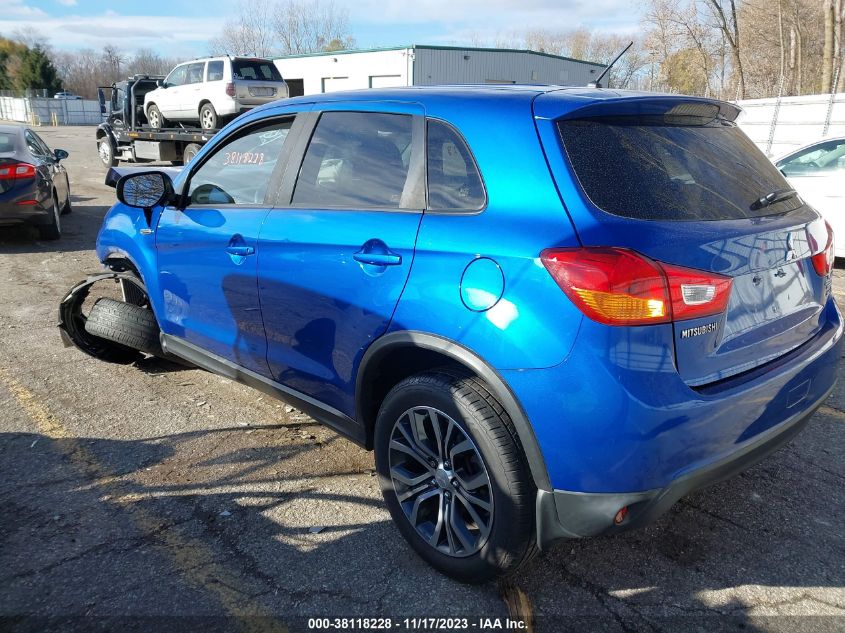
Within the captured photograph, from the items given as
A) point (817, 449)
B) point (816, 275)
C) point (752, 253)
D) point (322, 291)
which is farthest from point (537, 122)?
point (817, 449)

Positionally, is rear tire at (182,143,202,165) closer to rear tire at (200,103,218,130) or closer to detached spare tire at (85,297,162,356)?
rear tire at (200,103,218,130)

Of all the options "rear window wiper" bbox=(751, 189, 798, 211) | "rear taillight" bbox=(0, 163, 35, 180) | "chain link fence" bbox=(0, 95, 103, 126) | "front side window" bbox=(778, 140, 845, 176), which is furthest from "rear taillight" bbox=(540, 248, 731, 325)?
"chain link fence" bbox=(0, 95, 103, 126)

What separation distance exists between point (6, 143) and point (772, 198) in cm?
948

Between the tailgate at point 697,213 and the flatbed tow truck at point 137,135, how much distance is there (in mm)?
14460

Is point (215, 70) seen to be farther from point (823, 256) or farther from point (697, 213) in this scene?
point (697, 213)

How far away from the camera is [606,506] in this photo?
2203mm

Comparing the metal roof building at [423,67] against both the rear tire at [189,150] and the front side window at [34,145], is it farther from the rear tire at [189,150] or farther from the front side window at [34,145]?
the front side window at [34,145]

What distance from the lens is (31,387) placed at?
4.57m

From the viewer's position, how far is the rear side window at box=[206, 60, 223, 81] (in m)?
17.1

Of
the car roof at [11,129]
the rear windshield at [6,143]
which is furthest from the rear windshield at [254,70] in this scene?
the rear windshield at [6,143]

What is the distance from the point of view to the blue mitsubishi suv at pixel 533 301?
84.9 inches

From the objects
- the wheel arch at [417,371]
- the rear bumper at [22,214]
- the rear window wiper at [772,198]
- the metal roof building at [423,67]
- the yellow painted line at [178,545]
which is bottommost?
the yellow painted line at [178,545]

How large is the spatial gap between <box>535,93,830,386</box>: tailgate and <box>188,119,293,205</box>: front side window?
5.08 feet

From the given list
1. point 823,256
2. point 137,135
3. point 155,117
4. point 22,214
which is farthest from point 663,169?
point 155,117
